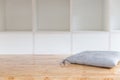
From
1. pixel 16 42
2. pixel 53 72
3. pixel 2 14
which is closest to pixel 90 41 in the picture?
pixel 16 42

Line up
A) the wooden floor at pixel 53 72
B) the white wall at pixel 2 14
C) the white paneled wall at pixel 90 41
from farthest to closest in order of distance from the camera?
the white wall at pixel 2 14, the white paneled wall at pixel 90 41, the wooden floor at pixel 53 72

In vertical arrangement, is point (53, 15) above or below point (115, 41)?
above

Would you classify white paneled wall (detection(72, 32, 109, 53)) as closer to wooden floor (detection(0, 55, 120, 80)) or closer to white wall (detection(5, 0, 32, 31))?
white wall (detection(5, 0, 32, 31))

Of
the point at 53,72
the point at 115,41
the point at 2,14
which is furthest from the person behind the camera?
the point at 2,14

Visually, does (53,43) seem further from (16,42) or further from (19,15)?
(19,15)

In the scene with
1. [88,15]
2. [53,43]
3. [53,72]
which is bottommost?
[53,43]

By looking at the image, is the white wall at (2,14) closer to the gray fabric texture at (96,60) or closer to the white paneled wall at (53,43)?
the white paneled wall at (53,43)

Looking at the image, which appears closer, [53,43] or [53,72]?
[53,72]

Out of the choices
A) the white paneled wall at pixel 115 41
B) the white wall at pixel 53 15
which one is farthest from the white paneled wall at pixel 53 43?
the white paneled wall at pixel 115 41

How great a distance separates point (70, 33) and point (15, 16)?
0.86 metres

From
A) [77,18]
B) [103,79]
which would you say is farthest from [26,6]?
[103,79]

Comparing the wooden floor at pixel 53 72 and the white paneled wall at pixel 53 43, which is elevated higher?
the wooden floor at pixel 53 72

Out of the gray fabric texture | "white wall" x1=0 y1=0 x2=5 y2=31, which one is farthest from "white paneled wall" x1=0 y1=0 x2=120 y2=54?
the gray fabric texture

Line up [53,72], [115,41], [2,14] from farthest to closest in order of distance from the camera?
[2,14] < [115,41] < [53,72]
